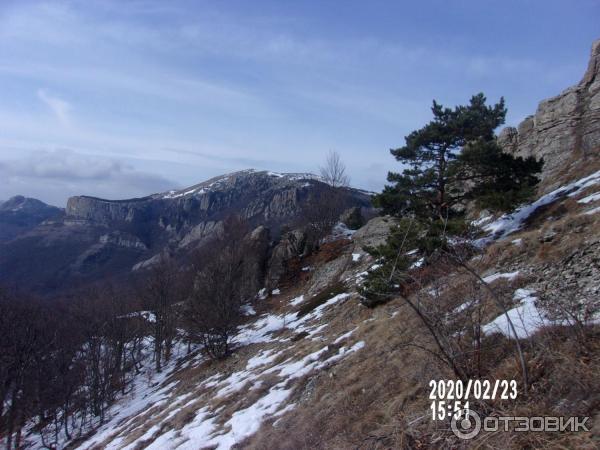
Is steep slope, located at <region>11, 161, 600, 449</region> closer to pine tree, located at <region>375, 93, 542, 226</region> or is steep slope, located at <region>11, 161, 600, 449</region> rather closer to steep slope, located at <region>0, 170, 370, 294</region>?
pine tree, located at <region>375, 93, 542, 226</region>

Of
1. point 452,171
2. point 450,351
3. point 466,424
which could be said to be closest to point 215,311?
point 452,171

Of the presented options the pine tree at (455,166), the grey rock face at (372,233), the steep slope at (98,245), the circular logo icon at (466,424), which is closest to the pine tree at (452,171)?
the pine tree at (455,166)

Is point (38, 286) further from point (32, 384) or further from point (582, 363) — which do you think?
point (582, 363)

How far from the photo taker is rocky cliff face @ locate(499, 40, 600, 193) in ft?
65.4

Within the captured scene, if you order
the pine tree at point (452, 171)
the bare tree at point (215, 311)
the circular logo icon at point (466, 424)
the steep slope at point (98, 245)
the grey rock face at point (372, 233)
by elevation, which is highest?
the pine tree at point (452, 171)

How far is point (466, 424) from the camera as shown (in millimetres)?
3887

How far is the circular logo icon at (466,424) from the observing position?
376 cm

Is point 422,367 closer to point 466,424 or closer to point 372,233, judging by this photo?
point 466,424

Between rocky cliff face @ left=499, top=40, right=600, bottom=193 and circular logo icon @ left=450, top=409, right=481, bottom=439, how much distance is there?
18.1m

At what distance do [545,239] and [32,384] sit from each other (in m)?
29.4

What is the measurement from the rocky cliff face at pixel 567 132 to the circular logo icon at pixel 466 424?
712 inches

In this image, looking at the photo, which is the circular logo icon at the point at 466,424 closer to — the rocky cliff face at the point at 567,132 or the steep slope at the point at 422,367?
the steep slope at the point at 422,367

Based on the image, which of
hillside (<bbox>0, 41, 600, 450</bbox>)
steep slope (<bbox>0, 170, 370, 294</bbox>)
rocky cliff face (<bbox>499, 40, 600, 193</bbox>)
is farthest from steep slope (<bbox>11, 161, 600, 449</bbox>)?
steep slope (<bbox>0, 170, 370, 294</bbox>)

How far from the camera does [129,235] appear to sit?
17962cm
